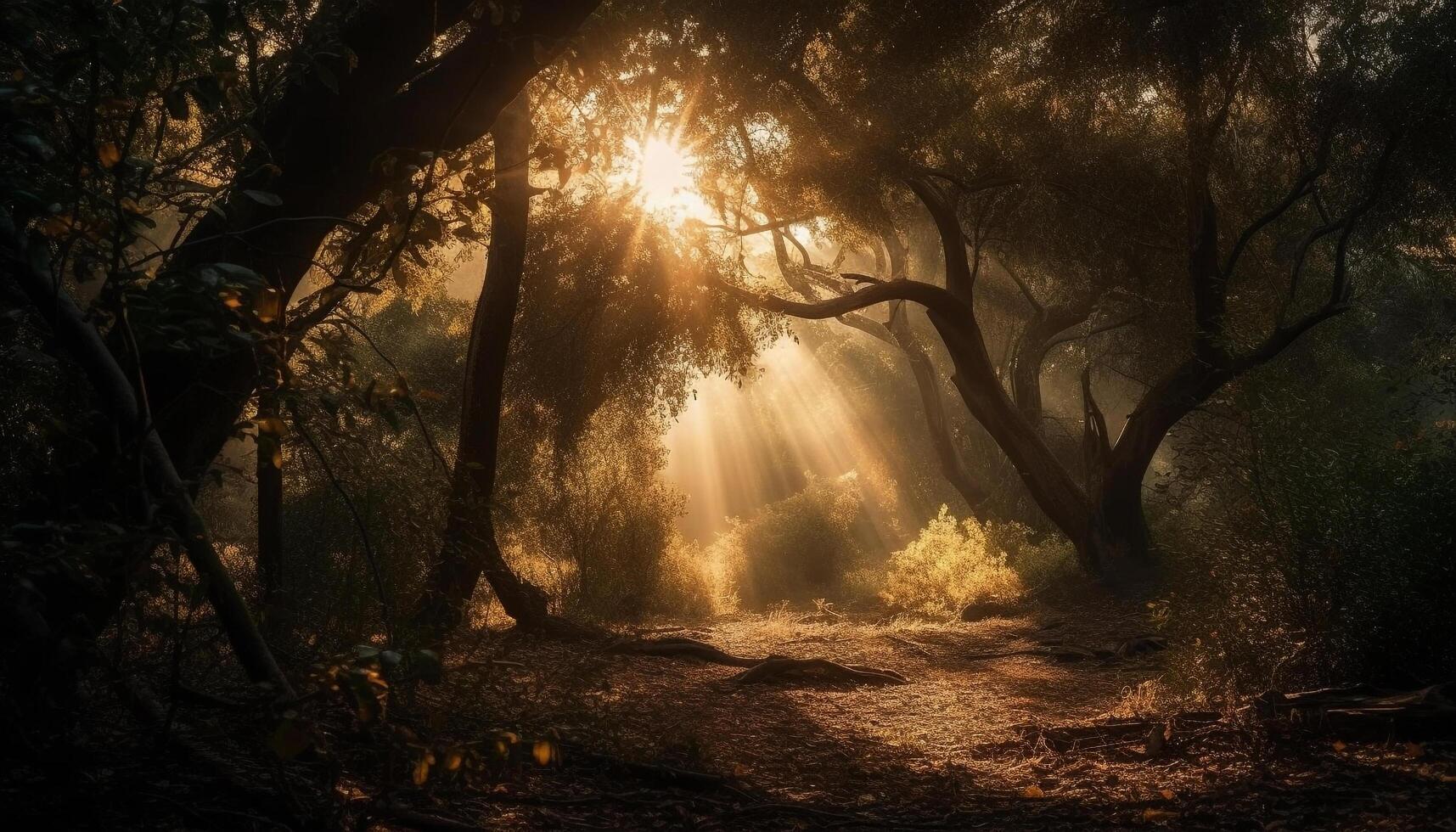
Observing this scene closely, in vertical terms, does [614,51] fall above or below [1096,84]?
below

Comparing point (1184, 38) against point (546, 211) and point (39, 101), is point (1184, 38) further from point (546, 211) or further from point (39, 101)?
point (39, 101)

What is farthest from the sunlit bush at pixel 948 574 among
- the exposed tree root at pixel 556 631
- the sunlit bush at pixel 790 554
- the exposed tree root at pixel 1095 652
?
the exposed tree root at pixel 556 631

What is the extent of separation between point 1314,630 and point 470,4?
5137mm

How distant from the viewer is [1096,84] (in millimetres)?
11633

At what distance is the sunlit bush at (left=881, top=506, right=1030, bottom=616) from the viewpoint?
1430 cm

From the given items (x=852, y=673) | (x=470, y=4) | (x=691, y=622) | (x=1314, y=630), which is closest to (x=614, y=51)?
(x=470, y=4)

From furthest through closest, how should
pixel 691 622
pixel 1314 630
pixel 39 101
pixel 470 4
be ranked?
1. pixel 691 622
2. pixel 1314 630
3. pixel 470 4
4. pixel 39 101

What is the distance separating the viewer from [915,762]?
5254 millimetres

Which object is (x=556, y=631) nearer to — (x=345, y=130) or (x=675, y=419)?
(x=675, y=419)

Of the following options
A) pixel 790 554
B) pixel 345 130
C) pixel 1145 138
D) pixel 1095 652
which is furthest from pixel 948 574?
pixel 345 130

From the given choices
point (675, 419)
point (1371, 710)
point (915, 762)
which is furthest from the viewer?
point (675, 419)

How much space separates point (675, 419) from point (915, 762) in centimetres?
830

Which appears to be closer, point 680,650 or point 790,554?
point 680,650

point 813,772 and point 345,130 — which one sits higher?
point 345,130
